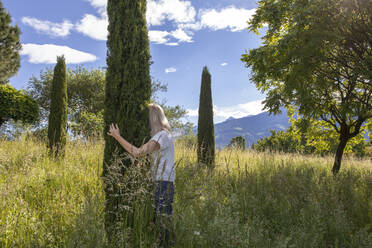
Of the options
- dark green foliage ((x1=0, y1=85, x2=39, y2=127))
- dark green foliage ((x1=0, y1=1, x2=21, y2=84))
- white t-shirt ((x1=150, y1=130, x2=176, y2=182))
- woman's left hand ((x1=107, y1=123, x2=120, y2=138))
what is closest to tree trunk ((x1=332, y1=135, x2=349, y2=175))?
white t-shirt ((x1=150, y1=130, x2=176, y2=182))

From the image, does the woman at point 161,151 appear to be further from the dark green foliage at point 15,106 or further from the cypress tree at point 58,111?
the dark green foliage at point 15,106

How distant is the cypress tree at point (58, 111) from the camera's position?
27.8 ft

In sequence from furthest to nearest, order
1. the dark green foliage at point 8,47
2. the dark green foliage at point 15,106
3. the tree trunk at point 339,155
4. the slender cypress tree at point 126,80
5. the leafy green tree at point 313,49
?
the dark green foliage at point 8,47 < the dark green foliage at point 15,106 < the tree trunk at point 339,155 < the leafy green tree at point 313,49 < the slender cypress tree at point 126,80

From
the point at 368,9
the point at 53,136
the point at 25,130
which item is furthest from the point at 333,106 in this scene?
the point at 25,130

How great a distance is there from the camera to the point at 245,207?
13.6ft

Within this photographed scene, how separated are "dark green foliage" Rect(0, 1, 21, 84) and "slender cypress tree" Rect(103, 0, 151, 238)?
20.3 meters

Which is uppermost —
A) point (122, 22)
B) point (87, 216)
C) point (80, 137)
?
point (122, 22)

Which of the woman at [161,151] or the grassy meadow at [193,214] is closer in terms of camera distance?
the grassy meadow at [193,214]

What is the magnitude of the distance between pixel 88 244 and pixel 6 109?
13835 millimetres

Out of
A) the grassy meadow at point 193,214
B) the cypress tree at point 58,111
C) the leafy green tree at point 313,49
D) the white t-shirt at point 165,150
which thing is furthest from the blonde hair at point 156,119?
the cypress tree at point 58,111

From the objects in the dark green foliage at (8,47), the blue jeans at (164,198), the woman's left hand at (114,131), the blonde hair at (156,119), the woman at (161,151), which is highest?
the dark green foliage at (8,47)

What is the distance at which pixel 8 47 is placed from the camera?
63.0ft

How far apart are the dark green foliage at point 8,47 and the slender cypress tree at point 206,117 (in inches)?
710

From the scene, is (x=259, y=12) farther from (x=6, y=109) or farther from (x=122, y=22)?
(x=6, y=109)
